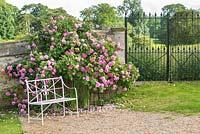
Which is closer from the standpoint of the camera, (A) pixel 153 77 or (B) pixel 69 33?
(B) pixel 69 33

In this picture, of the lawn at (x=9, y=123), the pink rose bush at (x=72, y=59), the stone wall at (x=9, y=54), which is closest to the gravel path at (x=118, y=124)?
the lawn at (x=9, y=123)

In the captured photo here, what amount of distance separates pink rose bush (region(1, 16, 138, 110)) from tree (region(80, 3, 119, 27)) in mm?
4467

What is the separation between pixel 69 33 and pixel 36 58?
941mm

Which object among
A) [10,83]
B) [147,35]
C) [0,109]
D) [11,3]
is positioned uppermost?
[11,3]

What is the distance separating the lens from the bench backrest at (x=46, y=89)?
8.36m

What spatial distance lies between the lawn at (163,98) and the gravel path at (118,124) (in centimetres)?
57

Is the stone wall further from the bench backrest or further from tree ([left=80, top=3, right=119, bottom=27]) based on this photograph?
tree ([left=80, top=3, right=119, bottom=27])

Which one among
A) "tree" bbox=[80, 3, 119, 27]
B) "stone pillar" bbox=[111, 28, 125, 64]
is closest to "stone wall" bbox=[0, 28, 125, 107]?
"stone pillar" bbox=[111, 28, 125, 64]

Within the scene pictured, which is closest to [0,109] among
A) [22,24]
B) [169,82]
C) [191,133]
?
[191,133]

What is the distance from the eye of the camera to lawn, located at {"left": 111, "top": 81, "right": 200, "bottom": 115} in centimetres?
862

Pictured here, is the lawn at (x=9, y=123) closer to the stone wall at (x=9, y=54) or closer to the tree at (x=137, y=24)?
the stone wall at (x=9, y=54)

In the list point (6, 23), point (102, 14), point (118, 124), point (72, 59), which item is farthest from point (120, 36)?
point (6, 23)

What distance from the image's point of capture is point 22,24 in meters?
19.3

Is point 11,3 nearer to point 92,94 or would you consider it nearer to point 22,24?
point 22,24
